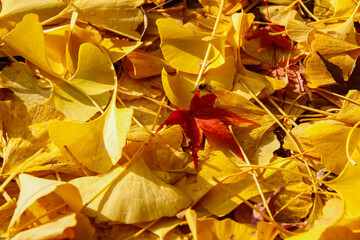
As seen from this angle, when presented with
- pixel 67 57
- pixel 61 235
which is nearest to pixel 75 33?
pixel 67 57

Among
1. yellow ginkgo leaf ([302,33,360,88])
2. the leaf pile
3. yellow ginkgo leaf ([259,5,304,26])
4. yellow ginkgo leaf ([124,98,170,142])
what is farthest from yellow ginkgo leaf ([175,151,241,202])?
yellow ginkgo leaf ([259,5,304,26])

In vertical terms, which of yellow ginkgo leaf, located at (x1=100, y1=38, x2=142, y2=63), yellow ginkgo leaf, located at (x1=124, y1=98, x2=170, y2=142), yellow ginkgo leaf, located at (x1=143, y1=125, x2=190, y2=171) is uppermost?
yellow ginkgo leaf, located at (x1=100, y1=38, x2=142, y2=63)

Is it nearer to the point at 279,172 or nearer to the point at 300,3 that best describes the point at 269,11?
the point at 300,3

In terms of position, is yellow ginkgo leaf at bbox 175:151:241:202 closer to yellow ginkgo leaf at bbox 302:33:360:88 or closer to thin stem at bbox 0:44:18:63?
yellow ginkgo leaf at bbox 302:33:360:88

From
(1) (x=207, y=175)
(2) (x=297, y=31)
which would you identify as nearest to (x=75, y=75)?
(1) (x=207, y=175)

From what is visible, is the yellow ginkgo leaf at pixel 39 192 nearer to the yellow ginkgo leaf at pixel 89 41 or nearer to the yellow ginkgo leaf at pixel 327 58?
the yellow ginkgo leaf at pixel 89 41

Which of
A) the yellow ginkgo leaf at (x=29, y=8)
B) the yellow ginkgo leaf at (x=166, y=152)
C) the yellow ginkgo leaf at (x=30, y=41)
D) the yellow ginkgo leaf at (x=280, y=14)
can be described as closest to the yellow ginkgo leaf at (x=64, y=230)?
the yellow ginkgo leaf at (x=166, y=152)
